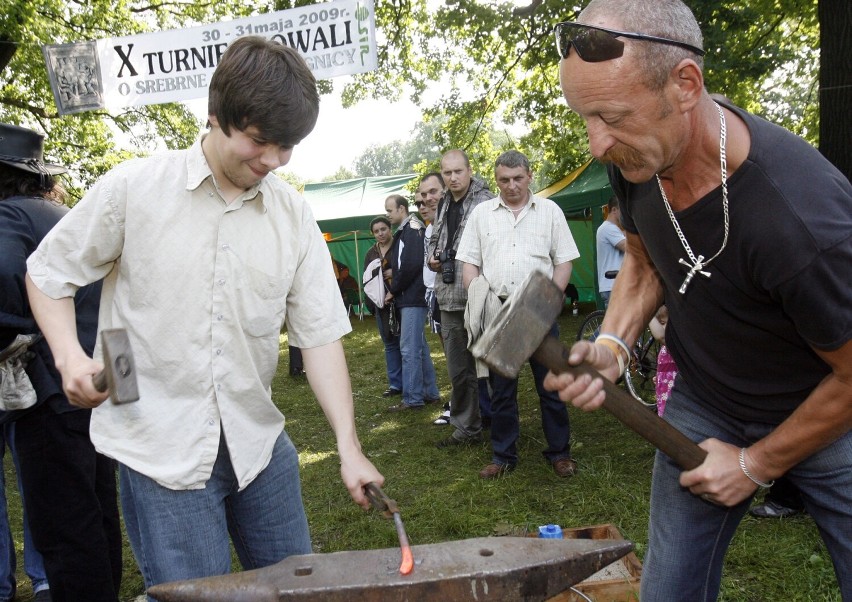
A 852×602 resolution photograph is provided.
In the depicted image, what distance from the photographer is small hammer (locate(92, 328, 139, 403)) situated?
63.2 inches

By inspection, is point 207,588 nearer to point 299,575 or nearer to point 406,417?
point 299,575

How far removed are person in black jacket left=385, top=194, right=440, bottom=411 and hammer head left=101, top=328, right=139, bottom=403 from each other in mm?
5167

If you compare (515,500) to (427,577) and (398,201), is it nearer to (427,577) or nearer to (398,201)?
(427,577)

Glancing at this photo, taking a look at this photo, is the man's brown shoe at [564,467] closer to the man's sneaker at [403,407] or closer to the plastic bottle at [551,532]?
the plastic bottle at [551,532]

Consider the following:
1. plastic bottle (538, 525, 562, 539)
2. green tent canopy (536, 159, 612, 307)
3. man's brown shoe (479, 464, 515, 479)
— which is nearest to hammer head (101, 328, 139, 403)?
plastic bottle (538, 525, 562, 539)

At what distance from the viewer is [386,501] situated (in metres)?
1.86

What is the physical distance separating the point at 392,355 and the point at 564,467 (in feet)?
10.7

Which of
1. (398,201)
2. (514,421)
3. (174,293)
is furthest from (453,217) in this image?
(174,293)

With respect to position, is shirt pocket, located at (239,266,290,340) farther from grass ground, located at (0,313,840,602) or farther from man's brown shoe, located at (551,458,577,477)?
man's brown shoe, located at (551,458,577,477)

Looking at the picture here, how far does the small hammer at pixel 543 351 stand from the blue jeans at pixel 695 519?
13 centimetres

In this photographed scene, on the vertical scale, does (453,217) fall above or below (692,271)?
below

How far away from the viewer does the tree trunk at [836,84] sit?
19.0 feet

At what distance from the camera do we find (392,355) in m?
7.91

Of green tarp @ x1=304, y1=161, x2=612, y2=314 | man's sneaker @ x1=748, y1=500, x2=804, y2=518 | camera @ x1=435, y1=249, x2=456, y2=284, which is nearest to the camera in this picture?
man's sneaker @ x1=748, y1=500, x2=804, y2=518
